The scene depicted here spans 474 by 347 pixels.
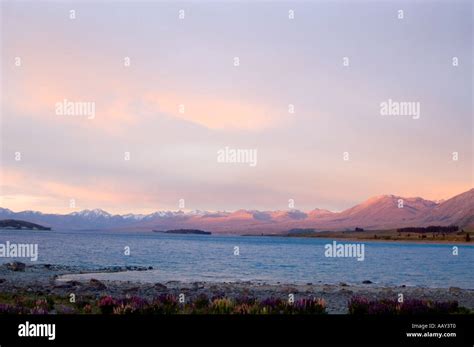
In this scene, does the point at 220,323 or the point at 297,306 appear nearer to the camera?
the point at 220,323

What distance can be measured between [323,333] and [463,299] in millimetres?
16234

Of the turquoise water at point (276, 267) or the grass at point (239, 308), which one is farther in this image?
the turquoise water at point (276, 267)

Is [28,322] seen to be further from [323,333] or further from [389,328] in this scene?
[389,328]

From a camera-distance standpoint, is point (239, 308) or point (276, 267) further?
point (276, 267)

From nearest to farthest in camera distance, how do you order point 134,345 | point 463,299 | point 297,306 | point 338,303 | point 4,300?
point 134,345, point 297,306, point 4,300, point 338,303, point 463,299

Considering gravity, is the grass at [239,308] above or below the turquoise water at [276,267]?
above

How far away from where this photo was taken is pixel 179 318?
31.3 ft

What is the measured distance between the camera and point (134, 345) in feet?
30.8

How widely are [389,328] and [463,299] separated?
→ 50.7ft

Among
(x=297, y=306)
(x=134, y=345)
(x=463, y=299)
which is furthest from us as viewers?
(x=463, y=299)

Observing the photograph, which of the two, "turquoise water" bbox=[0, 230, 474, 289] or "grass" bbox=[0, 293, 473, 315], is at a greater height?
"grass" bbox=[0, 293, 473, 315]

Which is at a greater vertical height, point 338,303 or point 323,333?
point 323,333

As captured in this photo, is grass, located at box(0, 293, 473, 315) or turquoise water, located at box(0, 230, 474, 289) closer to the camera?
grass, located at box(0, 293, 473, 315)

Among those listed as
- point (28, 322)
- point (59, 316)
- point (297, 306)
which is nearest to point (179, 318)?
point (59, 316)
